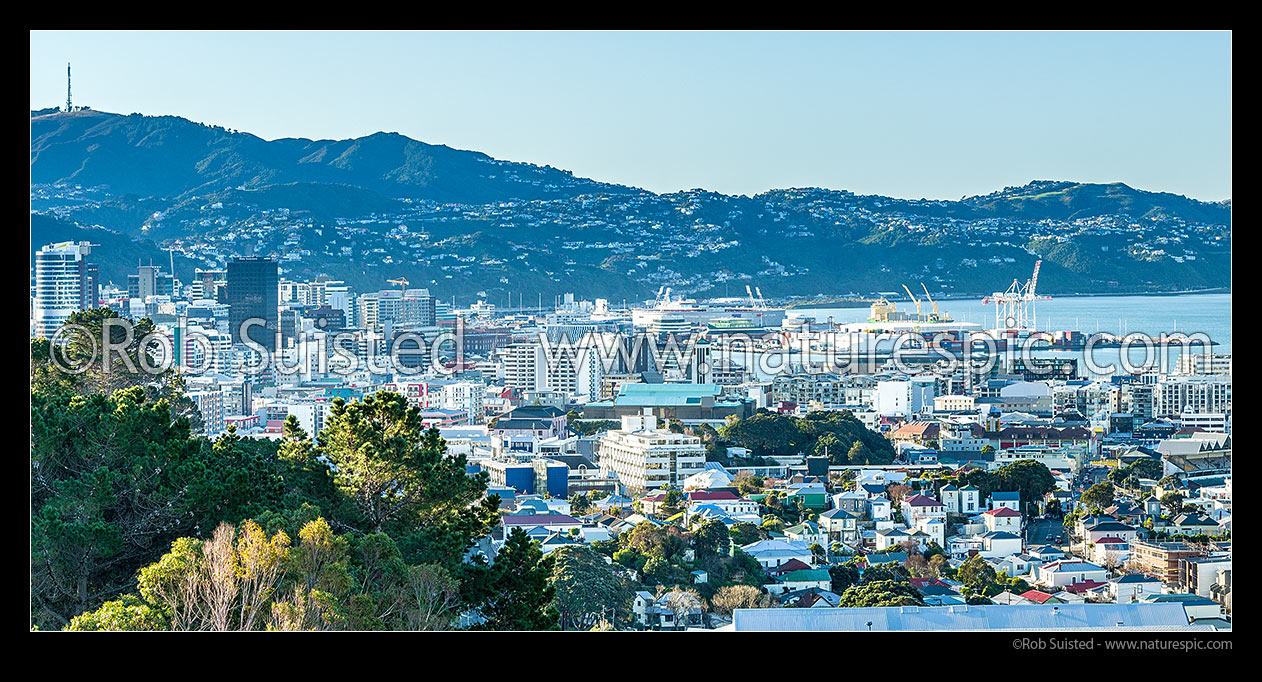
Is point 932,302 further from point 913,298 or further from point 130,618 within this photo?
point 130,618

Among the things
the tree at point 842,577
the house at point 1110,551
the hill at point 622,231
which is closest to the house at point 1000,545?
the house at point 1110,551

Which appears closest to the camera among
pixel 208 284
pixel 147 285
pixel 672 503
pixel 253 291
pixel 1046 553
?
pixel 1046 553

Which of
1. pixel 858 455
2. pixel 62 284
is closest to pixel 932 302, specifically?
pixel 62 284

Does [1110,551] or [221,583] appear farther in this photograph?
[1110,551]

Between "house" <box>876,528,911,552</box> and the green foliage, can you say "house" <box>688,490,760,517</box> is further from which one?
the green foliage
